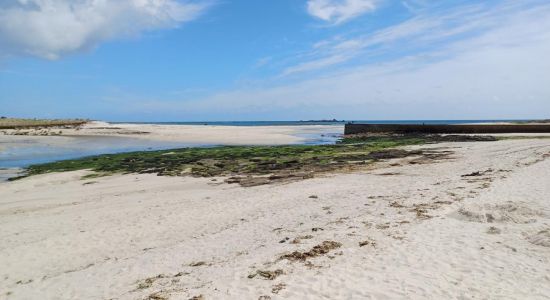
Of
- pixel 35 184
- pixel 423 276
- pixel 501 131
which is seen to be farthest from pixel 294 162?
pixel 501 131

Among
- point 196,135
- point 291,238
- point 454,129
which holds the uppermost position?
point 454,129

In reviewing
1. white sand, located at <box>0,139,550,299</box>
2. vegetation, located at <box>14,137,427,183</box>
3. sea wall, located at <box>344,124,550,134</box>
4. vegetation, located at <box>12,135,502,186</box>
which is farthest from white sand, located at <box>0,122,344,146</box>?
white sand, located at <box>0,139,550,299</box>

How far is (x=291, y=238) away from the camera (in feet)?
32.0

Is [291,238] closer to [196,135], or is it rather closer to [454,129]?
[454,129]

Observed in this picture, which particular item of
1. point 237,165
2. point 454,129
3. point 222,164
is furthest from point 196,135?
point 237,165

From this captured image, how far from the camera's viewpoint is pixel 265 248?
30.1 feet

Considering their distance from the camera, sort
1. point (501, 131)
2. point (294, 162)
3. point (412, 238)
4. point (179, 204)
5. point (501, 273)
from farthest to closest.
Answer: point (501, 131)
point (294, 162)
point (179, 204)
point (412, 238)
point (501, 273)

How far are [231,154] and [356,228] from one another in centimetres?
2079

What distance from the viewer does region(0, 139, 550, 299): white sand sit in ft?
22.9

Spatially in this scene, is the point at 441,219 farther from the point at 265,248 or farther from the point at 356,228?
the point at 265,248

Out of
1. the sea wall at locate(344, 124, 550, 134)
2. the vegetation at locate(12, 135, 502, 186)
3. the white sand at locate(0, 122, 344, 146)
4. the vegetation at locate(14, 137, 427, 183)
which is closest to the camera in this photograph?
the vegetation at locate(12, 135, 502, 186)

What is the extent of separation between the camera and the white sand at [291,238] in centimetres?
698

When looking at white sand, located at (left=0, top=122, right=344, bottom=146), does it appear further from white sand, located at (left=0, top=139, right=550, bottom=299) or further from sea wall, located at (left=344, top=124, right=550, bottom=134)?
white sand, located at (left=0, top=139, right=550, bottom=299)

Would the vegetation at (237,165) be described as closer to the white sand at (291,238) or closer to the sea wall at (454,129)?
the white sand at (291,238)
